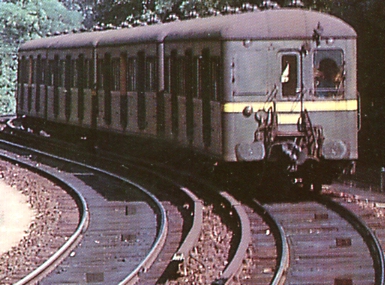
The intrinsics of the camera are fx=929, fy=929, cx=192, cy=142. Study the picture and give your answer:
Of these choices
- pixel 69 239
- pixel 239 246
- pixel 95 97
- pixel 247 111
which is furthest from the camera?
pixel 95 97

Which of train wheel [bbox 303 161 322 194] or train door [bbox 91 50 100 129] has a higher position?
train door [bbox 91 50 100 129]

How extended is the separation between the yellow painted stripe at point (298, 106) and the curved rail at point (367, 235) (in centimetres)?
142

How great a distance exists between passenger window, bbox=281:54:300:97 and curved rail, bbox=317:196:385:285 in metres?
1.76

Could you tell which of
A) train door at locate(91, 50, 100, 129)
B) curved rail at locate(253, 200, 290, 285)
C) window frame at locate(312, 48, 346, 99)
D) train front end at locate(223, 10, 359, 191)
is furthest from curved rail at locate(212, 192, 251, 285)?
train door at locate(91, 50, 100, 129)

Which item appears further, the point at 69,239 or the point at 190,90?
the point at 190,90

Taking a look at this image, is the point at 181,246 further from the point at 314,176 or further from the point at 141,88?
the point at 141,88

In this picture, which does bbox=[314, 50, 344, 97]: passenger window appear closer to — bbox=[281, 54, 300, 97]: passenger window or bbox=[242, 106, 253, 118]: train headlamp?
bbox=[281, 54, 300, 97]: passenger window

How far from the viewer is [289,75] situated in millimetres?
14578

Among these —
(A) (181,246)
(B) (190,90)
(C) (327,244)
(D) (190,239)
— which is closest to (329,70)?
(B) (190,90)

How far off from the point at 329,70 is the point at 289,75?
2.19 ft

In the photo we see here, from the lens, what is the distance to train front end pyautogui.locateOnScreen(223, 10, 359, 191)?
14195mm

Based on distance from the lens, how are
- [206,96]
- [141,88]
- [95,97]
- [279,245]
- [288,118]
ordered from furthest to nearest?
[95,97] < [141,88] < [206,96] < [288,118] < [279,245]

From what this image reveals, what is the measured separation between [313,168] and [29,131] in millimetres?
17233

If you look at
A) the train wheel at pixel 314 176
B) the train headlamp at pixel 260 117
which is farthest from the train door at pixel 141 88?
the train headlamp at pixel 260 117
